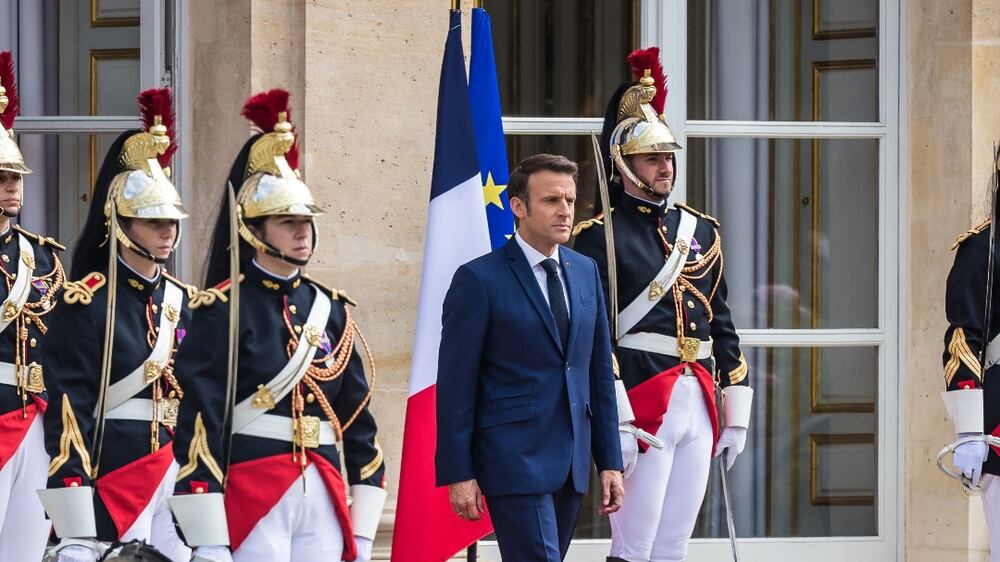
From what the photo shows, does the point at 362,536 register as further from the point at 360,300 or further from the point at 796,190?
the point at 796,190

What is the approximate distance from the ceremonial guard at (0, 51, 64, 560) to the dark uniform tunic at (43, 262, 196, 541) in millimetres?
579

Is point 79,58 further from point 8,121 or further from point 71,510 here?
point 71,510

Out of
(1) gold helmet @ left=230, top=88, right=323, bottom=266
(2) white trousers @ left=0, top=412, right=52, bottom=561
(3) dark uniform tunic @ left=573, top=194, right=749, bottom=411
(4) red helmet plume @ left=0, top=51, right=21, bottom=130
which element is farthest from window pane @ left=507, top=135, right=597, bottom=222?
(1) gold helmet @ left=230, top=88, right=323, bottom=266

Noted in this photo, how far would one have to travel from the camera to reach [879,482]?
8.12m

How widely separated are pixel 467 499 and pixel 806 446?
3.43 m

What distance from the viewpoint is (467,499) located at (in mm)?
5176

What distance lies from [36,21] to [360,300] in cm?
223

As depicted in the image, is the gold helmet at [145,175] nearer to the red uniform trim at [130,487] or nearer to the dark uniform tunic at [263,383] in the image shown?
the red uniform trim at [130,487]

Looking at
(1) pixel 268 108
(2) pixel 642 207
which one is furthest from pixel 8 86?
(2) pixel 642 207

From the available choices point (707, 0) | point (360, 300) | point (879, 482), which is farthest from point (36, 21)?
point (879, 482)

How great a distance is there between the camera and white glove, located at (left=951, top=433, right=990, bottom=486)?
20.6ft

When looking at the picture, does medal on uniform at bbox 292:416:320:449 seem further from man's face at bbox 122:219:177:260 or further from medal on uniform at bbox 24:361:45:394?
medal on uniform at bbox 24:361:45:394

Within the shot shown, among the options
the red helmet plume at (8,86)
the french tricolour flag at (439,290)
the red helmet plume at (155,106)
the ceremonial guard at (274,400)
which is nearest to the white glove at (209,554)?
the ceremonial guard at (274,400)

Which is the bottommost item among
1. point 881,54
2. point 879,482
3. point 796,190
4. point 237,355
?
point 879,482
